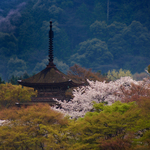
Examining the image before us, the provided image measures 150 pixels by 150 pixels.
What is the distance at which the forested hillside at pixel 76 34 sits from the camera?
126 m

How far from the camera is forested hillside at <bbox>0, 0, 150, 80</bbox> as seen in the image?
126125 mm

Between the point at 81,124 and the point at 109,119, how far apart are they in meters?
1.98

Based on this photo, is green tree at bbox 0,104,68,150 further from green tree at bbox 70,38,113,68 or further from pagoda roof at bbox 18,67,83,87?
green tree at bbox 70,38,113,68

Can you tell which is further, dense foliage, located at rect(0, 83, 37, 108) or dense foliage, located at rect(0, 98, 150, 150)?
dense foliage, located at rect(0, 83, 37, 108)

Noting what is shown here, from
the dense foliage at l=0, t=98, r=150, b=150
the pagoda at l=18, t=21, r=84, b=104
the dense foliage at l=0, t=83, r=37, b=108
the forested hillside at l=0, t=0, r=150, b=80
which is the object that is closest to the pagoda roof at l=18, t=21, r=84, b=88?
the pagoda at l=18, t=21, r=84, b=104

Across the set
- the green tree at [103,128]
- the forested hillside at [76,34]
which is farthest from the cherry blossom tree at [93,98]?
the forested hillside at [76,34]

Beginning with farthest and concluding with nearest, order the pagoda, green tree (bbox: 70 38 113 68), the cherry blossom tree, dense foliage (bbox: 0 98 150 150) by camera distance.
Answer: green tree (bbox: 70 38 113 68) < the pagoda < the cherry blossom tree < dense foliage (bbox: 0 98 150 150)

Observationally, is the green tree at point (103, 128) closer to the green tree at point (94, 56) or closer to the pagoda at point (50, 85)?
the pagoda at point (50, 85)

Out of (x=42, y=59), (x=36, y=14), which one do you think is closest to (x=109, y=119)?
(x=42, y=59)

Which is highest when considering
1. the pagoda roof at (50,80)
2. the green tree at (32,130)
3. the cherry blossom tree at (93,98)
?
the pagoda roof at (50,80)

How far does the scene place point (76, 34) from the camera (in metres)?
143

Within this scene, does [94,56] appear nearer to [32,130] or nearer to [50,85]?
[50,85]

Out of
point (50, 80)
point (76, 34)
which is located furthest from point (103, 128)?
point (76, 34)

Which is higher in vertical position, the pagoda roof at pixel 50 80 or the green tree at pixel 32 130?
the pagoda roof at pixel 50 80
